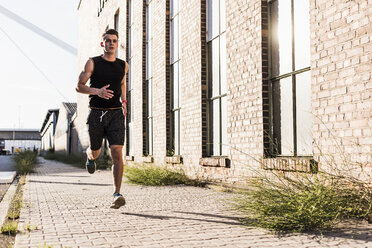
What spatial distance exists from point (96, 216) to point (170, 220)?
84cm

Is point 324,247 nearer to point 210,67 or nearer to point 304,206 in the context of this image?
point 304,206

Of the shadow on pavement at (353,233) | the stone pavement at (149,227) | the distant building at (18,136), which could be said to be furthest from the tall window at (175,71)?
the distant building at (18,136)

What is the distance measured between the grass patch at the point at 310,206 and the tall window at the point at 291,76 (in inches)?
57.7

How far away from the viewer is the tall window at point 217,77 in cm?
744

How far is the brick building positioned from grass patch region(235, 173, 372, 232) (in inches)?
19.6

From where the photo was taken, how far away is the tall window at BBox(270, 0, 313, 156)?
17.6 ft

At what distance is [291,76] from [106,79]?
2.47 m

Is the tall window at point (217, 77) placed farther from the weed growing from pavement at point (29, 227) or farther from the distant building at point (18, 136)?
the distant building at point (18, 136)

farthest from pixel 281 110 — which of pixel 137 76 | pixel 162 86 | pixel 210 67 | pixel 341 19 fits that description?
pixel 137 76

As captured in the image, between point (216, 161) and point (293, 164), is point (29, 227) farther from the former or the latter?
point (216, 161)

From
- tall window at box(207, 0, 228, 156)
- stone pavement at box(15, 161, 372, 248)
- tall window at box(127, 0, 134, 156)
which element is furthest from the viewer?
tall window at box(127, 0, 134, 156)

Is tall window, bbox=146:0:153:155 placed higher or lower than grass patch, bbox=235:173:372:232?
higher

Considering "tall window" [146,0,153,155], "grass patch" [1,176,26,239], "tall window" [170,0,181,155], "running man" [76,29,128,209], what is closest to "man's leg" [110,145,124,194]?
"running man" [76,29,128,209]

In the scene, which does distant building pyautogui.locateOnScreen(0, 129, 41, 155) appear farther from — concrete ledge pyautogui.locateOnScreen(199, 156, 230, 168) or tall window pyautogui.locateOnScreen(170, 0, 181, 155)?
concrete ledge pyautogui.locateOnScreen(199, 156, 230, 168)
